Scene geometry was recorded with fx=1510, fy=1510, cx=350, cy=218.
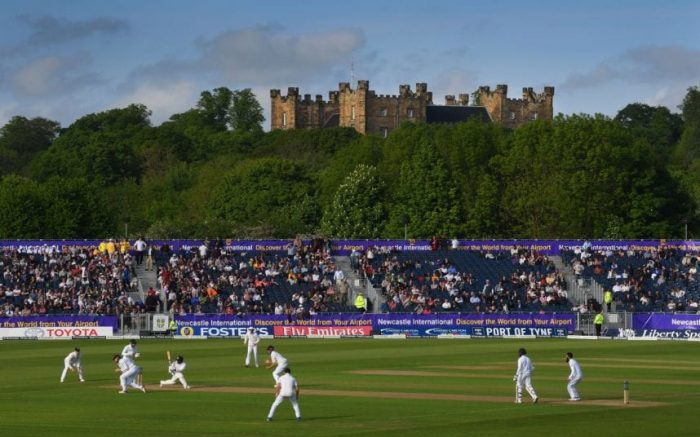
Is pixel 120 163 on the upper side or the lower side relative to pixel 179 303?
upper

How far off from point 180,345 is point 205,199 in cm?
8526

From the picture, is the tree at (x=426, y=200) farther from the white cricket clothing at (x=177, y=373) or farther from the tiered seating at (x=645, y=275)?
the white cricket clothing at (x=177, y=373)

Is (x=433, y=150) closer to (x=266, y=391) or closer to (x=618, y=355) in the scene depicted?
(x=618, y=355)

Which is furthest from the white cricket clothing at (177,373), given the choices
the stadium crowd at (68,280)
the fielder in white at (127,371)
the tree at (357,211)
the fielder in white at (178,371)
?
the tree at (357,211)

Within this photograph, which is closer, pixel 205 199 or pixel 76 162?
pixel 205 199

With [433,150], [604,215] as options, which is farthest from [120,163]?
[604,215]

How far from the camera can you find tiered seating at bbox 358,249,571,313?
79.4 metres

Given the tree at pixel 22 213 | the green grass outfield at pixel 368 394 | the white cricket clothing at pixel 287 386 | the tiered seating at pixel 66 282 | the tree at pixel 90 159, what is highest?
the tree at pixel 90 159

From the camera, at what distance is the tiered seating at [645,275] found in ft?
263

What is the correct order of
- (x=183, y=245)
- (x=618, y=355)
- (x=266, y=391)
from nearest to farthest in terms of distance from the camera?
(x=266, y=391)
(x=618, y=355)
(x=183, y=245)

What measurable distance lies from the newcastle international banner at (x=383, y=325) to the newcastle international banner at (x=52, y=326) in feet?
12.1

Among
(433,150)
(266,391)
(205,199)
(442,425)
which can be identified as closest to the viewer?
(442,425)

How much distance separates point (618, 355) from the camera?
6031cm

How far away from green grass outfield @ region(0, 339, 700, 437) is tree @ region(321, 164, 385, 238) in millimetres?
59296
